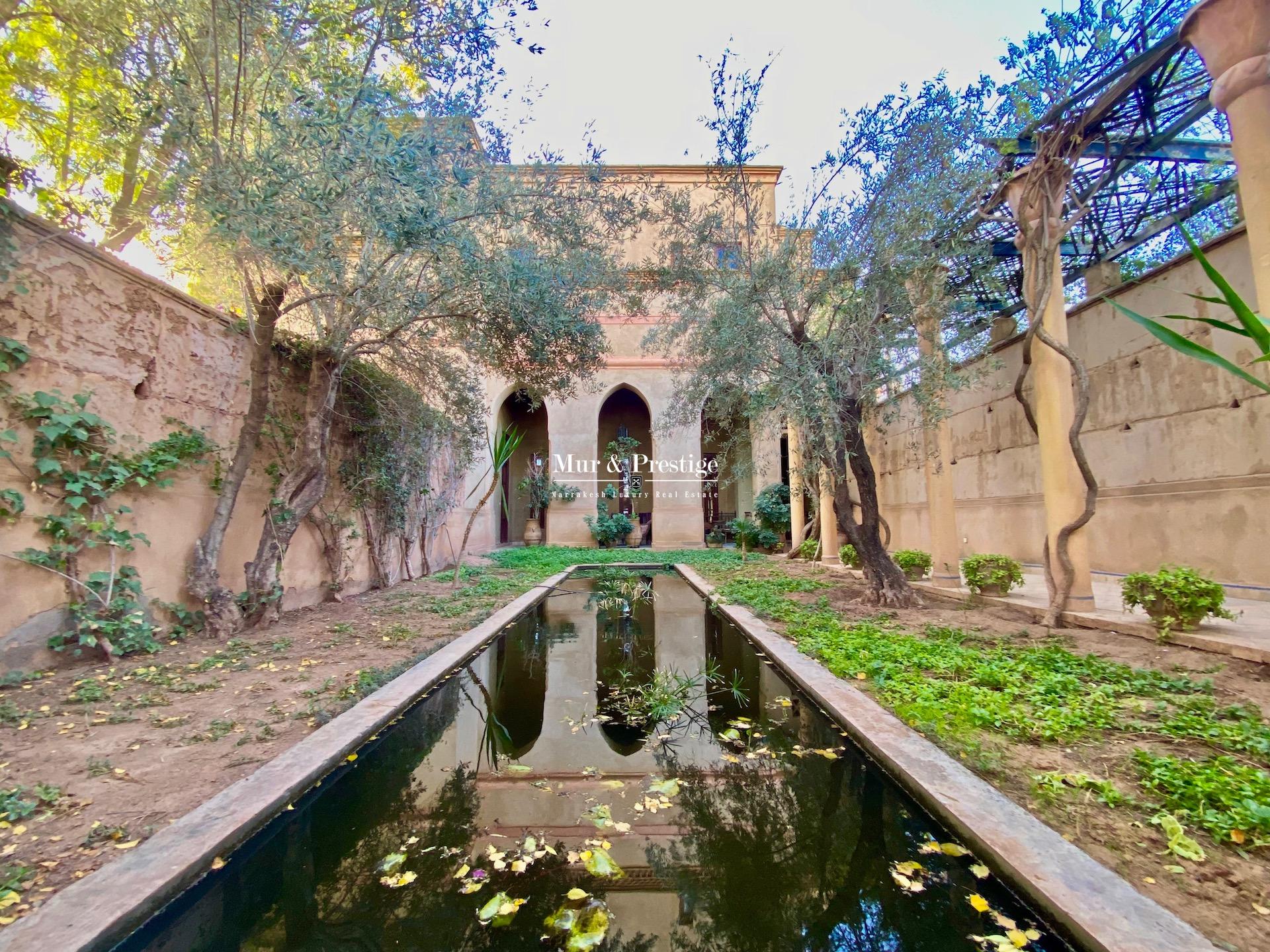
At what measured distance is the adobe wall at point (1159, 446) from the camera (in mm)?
4855

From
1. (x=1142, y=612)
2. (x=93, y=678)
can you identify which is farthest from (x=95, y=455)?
(x=1142, y=612)

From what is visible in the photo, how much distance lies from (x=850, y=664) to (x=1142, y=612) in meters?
2.95

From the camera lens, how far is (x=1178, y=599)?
3.79 metres

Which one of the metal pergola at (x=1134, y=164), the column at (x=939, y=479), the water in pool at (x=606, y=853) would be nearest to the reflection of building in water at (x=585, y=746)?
the water in pool at (x=606, y=853)

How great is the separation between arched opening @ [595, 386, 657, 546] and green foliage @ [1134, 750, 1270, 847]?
567 inches

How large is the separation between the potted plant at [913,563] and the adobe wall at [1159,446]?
1.36m

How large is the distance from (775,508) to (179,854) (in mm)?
13912

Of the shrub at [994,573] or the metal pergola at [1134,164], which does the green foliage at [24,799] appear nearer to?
the shrub at [994,573]

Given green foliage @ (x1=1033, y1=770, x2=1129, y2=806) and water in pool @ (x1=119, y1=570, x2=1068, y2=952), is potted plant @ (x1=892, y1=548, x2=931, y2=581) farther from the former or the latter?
green foliage @ (x1=1033, y1=770, x2=1129, y2=806)

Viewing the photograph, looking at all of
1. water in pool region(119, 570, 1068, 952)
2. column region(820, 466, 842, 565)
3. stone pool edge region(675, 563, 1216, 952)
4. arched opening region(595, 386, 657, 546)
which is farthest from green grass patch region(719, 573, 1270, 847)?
arched opening region(595, 386, 657, 546)

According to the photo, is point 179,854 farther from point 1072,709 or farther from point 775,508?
point 775,508

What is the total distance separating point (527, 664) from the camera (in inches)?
170

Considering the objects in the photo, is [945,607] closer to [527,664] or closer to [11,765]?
[527,664]

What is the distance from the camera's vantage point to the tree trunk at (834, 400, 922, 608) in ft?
19.2
